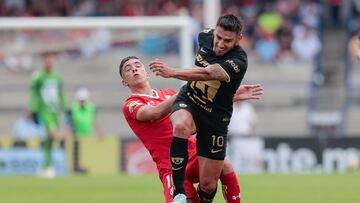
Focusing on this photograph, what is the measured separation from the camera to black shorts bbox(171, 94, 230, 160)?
10391 millimetres

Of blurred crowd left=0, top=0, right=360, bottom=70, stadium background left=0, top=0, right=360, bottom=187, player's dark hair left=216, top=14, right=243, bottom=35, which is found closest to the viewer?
player's dark hair left=216, top=14, right=243, bottom=35

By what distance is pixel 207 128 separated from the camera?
10.4m

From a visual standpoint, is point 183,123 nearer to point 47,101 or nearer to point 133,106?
point 133,106

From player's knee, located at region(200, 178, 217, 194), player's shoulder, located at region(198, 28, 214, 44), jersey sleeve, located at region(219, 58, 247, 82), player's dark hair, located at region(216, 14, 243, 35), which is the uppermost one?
player's dark hair, located at region(216, 14, 243, 35)

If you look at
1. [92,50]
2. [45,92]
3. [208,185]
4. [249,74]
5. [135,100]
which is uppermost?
[135,100]

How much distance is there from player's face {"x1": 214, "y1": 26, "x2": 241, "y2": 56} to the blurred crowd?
702 inches

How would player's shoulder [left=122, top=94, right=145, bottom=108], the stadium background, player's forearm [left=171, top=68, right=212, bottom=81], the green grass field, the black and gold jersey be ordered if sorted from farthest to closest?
the stadium background, the green grass field, player's shoulder [left=122, top=94, right=145, bottom=108], the black and gold jersey, player's forearm [left=171, top=68, right=212, bottom=81]

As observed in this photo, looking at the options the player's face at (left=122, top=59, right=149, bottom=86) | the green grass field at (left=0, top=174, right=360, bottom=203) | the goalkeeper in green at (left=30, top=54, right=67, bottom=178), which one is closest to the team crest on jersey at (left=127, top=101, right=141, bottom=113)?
the player's face at (left=122, top=59, right=149, bottom=86)

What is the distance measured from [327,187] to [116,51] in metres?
9.52

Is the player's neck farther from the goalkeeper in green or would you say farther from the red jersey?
the goalkeeper in green

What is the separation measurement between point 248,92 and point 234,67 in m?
0.55

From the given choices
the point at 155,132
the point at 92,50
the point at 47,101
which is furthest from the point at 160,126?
the point at 92,50

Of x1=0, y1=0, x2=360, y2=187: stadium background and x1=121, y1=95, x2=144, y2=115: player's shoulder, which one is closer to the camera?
x1=121, y1=95, x2=144, y2=115: player's shoulder

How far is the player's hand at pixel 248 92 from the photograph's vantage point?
1057 centimetres
